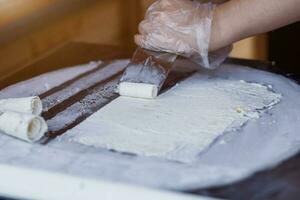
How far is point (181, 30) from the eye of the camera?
0.98 meters

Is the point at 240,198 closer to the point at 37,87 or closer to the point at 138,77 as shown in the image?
the point at 138,77

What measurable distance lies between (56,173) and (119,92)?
1.04ft

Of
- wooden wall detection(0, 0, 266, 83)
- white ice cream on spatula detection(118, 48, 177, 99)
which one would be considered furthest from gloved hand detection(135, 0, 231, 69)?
wooden wall detection(0, 0, 266, 83)

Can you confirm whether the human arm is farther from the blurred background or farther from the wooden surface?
the blurred background

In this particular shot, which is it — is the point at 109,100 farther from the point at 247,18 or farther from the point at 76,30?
the point at 76,30

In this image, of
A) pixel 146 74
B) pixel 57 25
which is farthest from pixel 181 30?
pixel 57 25

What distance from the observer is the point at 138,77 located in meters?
1.00

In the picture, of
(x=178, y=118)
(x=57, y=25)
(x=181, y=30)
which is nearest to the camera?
(x=178, y=118)

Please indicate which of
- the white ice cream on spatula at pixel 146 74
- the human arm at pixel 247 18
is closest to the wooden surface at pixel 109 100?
the white ice cream on spatula at pixel 146 74

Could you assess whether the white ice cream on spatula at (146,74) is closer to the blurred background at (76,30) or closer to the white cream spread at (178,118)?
the white cream spread at (178,118)

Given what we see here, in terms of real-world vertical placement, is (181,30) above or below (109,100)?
above

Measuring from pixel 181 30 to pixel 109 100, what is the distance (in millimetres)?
172

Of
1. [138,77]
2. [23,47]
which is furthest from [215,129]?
[23,47]

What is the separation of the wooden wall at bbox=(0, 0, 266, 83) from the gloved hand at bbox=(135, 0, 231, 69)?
1.01ft
